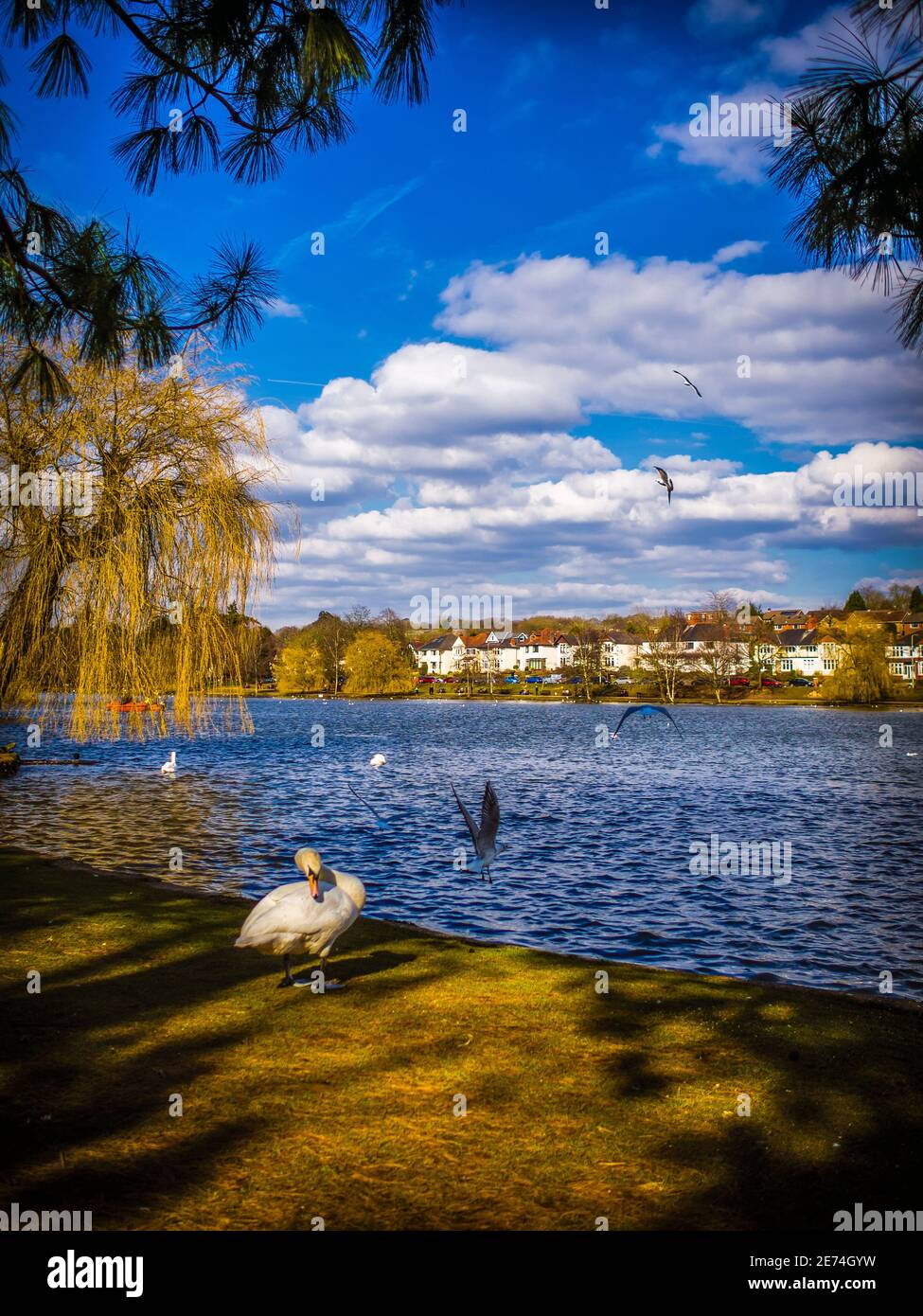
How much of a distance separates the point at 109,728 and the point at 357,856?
652 cm

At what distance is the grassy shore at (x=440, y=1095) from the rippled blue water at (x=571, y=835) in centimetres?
424

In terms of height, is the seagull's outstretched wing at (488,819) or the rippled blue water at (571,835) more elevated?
the seagull's outstretched wing at (488,819)

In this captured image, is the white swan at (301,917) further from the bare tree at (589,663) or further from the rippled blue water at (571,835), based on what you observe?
the bare tree at (589,663)

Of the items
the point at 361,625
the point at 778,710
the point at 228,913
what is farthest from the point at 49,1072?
the point at 361,625

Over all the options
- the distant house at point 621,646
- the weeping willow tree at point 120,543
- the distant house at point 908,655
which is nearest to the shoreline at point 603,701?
the distant house at point 621,646

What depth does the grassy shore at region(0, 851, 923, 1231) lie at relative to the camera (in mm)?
4008

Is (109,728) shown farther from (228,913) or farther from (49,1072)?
(49,1072)

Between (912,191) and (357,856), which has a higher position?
(912,191)

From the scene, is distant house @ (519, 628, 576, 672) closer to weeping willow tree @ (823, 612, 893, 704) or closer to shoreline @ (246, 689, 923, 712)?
shoreline @ (246, 689, 923, 712)

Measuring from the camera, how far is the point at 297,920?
21.7 feet

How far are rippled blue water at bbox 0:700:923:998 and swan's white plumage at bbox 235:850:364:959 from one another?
472 cm

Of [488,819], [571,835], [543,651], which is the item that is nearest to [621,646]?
[543,651]

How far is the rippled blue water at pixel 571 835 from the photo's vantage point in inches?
473

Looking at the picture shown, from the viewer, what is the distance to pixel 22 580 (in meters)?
9.76
